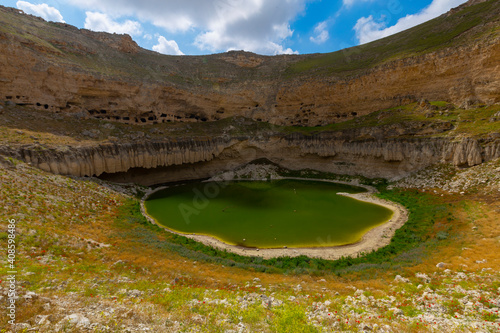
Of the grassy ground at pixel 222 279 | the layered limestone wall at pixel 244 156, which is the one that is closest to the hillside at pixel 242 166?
the grassy ground at pixel 222 279

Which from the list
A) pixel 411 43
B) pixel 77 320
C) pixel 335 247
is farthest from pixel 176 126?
pixel 411 43

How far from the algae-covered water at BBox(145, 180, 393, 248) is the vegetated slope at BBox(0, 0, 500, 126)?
19.8m

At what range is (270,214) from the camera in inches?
837

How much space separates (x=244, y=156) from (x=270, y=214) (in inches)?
910

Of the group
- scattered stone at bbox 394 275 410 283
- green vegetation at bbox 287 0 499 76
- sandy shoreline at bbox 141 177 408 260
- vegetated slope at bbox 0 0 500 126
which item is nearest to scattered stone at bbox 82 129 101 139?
vegetated slope at bbox 0 0 500 126

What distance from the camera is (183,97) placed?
4516 centimetres

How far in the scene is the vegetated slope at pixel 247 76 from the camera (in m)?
29.7

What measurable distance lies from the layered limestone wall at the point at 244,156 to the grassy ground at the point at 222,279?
26.7 ft

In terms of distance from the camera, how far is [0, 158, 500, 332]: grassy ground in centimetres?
617

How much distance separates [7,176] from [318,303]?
2085 centimetres

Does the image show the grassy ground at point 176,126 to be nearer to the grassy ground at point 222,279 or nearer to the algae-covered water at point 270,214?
the grassy ground at point 222,279

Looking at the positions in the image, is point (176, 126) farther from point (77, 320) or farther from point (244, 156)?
point (77, 320)

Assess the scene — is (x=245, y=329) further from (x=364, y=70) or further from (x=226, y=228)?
(x=364, y=70)

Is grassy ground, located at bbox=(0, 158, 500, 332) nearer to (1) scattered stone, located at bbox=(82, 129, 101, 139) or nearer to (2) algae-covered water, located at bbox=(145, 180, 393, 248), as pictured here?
(2) algae-covered water, located at bbox=(145, 180, 393, 248)
